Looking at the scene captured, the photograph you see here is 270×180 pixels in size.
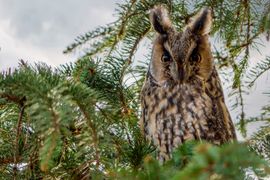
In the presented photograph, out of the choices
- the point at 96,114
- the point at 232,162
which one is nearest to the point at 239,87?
the point at 96,114

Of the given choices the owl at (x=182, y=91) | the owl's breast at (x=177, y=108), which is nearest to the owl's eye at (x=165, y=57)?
the owl at (x=182, y=91)

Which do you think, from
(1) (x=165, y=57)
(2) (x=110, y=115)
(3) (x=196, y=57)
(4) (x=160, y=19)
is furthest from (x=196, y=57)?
(2) (x=110, y=115)

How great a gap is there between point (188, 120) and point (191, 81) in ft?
0.62

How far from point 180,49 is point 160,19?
0.12m

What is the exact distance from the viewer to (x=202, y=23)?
5.31ft

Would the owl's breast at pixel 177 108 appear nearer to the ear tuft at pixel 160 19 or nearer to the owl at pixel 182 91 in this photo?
the owl at pixel 182 91

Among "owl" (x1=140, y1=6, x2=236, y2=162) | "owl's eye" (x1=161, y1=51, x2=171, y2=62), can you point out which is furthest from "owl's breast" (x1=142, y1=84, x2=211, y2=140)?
"owl's eye" (x1=161, y1=51, x2=171, y2=62)

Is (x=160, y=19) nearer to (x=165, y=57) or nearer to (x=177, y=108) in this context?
(x=165, y=57)

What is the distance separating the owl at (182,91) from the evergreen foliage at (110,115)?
0.19ft

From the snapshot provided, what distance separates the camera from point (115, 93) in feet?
4.30

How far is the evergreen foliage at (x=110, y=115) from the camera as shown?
0.47 m

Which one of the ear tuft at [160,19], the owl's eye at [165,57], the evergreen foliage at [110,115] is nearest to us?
the evergreen foliage at [110,115]

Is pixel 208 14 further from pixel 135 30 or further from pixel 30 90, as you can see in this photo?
pixel 30 90

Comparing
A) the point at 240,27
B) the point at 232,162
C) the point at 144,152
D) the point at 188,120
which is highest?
the point at 240,27
